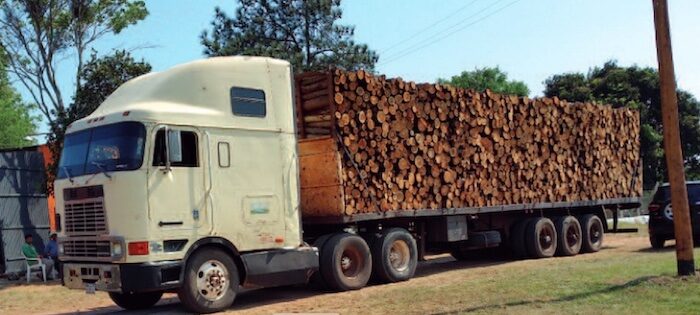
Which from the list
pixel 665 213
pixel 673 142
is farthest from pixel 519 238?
pixel 673 142

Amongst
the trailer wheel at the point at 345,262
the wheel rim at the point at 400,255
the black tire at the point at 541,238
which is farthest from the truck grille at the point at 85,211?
the black tire at the point at 541,238

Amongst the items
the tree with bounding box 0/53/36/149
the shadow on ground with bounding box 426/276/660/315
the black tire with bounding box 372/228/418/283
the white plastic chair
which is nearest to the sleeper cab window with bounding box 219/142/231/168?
the black tire with bounding box 372/228/418/283

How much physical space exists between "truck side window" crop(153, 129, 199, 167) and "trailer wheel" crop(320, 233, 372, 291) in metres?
2.79

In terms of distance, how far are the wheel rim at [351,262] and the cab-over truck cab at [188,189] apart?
2.85 feet

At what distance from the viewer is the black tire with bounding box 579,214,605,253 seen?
18.0 metres

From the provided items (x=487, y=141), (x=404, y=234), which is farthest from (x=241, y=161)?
(x=487, y=141)

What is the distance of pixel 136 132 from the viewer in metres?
10.0

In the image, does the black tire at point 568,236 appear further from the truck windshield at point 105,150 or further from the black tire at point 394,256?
the truck windshield at point 105,150

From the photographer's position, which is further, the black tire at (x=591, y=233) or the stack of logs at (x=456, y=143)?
the black tire at (x=591, y=233)

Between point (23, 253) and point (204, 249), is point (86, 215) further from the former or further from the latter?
point (23, 253)

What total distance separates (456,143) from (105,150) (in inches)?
274

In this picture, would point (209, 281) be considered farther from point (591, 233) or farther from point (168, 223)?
point (591, 233)

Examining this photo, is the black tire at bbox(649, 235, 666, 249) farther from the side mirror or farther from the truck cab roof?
the side mirror

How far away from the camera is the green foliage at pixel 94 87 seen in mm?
18484
